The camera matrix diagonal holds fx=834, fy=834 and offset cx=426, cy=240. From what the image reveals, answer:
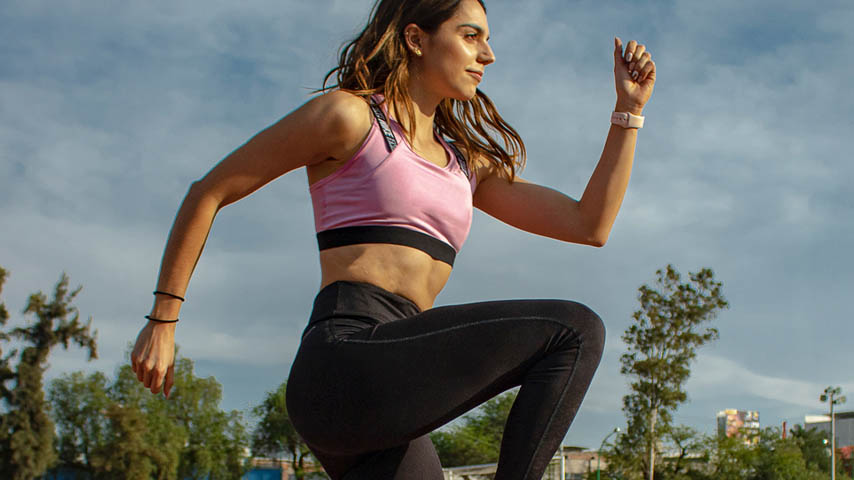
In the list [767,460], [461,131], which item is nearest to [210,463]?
[767,460]

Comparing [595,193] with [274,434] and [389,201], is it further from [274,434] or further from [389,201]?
[274,434]

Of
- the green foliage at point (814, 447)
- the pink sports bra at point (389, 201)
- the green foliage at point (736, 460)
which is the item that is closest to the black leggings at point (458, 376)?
the pink sports bra at point (389, 201)

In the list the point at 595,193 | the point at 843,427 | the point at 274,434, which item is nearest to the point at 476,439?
the point at 274,434

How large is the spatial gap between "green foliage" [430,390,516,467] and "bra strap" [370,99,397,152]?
74.1m

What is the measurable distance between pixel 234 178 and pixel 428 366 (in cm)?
85

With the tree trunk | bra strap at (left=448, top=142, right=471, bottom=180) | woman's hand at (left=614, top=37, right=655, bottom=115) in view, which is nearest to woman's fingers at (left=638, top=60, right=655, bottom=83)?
woman's hand at (left=614, top=37, right=655, bottom=115)

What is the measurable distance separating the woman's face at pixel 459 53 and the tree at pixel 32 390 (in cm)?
5456

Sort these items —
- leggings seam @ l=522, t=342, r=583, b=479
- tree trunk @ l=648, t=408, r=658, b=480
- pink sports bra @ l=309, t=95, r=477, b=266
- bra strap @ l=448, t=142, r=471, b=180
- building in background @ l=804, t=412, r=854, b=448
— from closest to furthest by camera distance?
leggings seam @ l=522, t=342, r=583, b=479 < pink sports bra @ l=309, t=95, r=477, b=266 < bra strap @ l=448, t=142, r=471, b=180 < tree trunk @ l=648, t=408, r=658, b=480 < building in background @ l=804, t=412, r=854, b=448

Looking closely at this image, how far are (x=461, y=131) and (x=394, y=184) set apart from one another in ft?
2.29

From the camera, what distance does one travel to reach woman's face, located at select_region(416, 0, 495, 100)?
8.88ft

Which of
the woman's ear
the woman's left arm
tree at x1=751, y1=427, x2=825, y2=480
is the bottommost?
Answer: tree at x1=751, y1=427, x2=825, y2=480

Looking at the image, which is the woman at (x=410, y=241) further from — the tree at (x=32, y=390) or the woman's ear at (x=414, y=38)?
the tree at (x=32, y=390)

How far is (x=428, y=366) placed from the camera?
6.61 ft

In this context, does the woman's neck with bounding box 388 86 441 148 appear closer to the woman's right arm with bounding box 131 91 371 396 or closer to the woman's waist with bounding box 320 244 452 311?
the woman's right arm with bounding box 131 91 371 396
